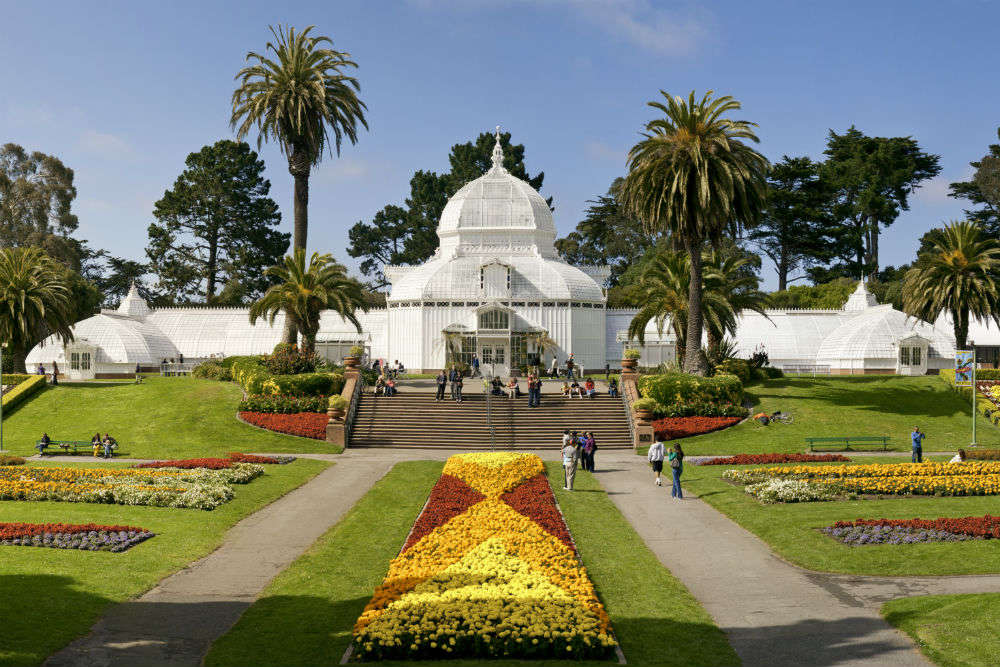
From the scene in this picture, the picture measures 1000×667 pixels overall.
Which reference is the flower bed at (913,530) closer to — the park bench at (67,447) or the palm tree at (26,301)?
the park bench at (67,447)

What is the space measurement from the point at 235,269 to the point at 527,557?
286ft

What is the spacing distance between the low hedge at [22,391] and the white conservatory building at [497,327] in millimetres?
14658

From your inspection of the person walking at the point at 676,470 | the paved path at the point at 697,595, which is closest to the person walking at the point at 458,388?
the person walking at the point at 676,470

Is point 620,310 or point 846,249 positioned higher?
point 846,249

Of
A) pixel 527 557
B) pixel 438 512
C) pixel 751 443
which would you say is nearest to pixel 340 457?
pixel 438 512

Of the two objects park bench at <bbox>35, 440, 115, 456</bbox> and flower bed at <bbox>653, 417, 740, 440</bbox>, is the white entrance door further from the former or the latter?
park bench at <bbox>35, 440, 115, 456</bbox>

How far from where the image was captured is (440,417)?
144ft

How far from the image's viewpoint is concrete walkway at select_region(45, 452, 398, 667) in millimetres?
13312

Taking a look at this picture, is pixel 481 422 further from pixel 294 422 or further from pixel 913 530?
pixel 913 530

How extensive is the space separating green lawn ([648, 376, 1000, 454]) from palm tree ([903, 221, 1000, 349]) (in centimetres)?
448

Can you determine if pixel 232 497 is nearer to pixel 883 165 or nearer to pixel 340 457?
pixel 340 457

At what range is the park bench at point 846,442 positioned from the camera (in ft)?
124

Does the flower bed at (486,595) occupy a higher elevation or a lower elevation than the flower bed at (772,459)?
lower

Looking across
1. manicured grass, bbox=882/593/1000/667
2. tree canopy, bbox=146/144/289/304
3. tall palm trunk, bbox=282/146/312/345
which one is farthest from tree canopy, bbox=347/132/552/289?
manicured grass, bbox=882/593/1000/667
